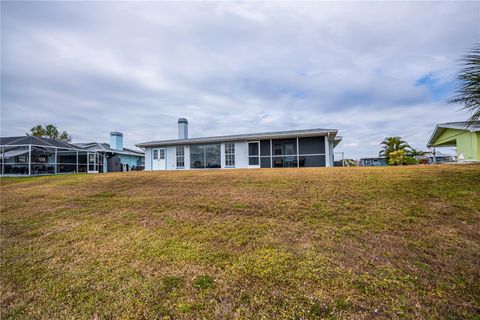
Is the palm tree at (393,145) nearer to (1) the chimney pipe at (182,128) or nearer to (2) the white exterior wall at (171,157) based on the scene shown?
(2) the white exterior wall at (171,157)

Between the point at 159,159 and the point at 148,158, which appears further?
the point at 148,158

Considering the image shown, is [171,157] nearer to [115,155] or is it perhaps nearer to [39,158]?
[115,155]

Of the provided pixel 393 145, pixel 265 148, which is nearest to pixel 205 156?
pixel 265 148

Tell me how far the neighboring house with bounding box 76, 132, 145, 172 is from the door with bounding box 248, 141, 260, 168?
16.5 meters

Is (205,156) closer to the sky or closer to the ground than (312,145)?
closer to the ground

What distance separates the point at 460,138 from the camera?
42.3 feet

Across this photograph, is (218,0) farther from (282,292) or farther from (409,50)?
(282,292)

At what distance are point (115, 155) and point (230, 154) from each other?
1676 cm

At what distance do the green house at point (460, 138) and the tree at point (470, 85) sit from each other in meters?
7.73

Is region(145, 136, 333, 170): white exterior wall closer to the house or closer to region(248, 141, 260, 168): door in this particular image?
the house

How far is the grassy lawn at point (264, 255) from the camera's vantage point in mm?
2320

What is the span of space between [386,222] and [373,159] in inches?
865

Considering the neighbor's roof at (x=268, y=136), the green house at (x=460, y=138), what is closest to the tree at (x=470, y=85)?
the green house at (x=460, y=138)

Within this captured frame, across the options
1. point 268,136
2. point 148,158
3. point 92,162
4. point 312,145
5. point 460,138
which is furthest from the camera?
point 92,162
